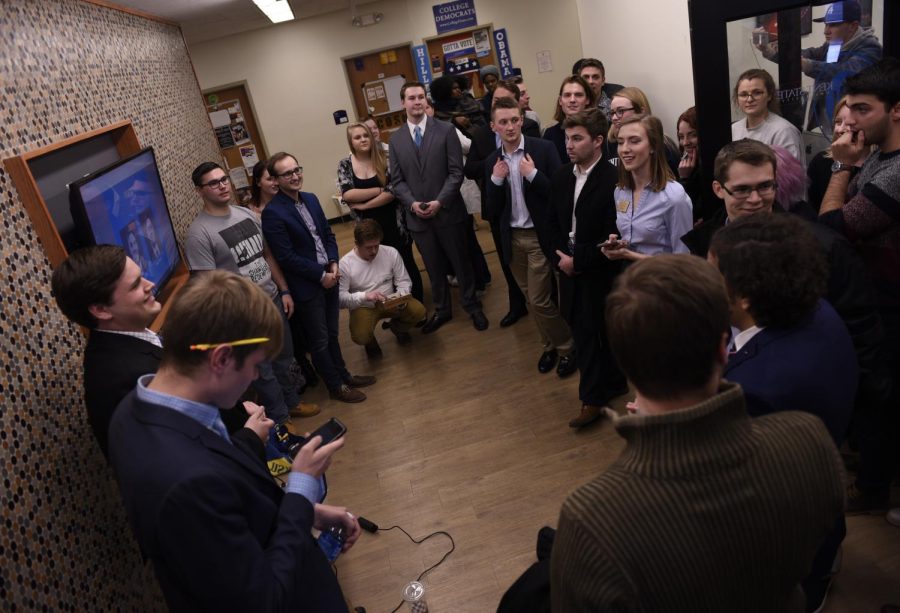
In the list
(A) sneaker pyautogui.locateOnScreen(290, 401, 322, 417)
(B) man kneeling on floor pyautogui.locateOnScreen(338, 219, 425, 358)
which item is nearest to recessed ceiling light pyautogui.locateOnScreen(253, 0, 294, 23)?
(B) man kneeling on floor pyautogui.locateOnScreen(338, 219, 425, 358)

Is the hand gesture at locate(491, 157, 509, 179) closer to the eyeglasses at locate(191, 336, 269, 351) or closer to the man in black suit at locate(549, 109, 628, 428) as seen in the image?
the man in black suit at locate(549, 109, 628, 428)

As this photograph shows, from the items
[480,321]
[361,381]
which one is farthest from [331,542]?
[480,321]

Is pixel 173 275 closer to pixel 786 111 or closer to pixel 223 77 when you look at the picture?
pixel 786 111

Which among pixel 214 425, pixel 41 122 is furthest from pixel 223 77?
pixel 214 425

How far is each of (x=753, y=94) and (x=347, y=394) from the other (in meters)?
2.86

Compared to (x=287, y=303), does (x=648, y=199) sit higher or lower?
higher

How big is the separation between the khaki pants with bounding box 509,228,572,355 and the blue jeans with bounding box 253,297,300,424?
1.51 m

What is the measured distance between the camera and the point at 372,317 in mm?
4199

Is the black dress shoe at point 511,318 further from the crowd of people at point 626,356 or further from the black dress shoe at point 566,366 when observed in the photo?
the black dress shoe at point 566,366

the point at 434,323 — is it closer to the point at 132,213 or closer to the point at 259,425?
the point at 132,213

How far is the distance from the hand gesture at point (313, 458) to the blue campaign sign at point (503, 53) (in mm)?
7933

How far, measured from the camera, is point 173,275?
10.8 ft

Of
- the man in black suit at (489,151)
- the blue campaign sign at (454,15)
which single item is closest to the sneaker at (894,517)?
the man in black suit at (489,151)

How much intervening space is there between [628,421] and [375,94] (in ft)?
28.1
